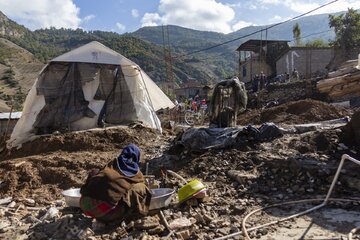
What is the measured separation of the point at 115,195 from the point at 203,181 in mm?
2396

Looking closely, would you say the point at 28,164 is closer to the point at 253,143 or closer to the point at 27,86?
the point at 253,143

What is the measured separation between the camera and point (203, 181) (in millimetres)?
6273

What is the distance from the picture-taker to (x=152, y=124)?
10555mm

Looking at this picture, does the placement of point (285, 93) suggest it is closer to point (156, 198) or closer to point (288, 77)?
point (288, 77)

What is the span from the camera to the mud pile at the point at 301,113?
11359 millimetres

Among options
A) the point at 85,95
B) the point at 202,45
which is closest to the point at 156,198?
the point at 85,95

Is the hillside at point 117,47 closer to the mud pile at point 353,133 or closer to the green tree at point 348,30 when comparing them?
the green tree at point 348,30

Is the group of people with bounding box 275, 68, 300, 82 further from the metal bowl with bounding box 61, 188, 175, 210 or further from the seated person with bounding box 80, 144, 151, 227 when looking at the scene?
the seated person with bounding box 80, 144, 151, 227

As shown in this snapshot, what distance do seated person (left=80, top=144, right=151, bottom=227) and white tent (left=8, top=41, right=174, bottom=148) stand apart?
19.6ft

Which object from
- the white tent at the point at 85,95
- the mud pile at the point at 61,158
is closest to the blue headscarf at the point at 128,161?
the mud pile at the point at 61,158

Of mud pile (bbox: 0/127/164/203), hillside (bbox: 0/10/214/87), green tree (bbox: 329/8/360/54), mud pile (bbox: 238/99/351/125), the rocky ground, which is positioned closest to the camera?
the rocky ground

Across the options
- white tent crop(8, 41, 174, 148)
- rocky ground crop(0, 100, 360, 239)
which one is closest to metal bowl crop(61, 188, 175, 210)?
rocky ground crop(0, 100, 360, 239)

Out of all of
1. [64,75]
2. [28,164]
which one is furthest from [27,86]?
[28,164]

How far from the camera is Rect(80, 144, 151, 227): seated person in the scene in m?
4.12
